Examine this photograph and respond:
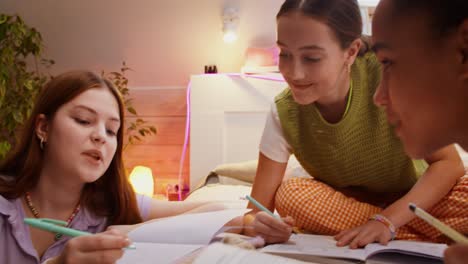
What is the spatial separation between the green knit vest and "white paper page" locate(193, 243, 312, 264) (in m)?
0.49

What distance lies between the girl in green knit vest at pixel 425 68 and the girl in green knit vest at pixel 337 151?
0.28 metres

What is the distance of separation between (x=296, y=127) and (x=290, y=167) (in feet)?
2.42

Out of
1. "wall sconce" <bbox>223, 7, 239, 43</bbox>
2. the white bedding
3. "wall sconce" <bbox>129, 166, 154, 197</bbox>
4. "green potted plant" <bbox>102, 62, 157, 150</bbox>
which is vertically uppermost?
"wall sconce" <bbox>223, 7, 239, 43</bbox>

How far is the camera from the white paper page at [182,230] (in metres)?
0.67

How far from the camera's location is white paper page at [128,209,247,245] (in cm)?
67

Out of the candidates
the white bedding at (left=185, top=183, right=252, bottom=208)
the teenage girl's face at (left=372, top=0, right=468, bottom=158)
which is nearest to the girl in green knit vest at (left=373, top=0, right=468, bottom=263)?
the teenage girl's face at (left=372, top=0, right=468, bottom=158)

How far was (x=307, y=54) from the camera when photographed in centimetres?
88

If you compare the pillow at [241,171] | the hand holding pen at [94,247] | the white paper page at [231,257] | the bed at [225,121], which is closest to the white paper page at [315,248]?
the white paper page at [231,257]

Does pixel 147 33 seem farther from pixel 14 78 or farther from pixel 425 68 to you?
pixel 425 68

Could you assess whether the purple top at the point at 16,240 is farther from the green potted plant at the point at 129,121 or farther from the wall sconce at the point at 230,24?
the wall sconce at the point at 230,24

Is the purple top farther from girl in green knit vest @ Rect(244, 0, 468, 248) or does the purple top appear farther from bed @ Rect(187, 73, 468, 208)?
bed @ Rect(187, 73, 468, 208)

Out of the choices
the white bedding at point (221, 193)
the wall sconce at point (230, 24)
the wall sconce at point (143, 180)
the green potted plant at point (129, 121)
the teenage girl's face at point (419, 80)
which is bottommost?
the wall sconce at point (143, 180)

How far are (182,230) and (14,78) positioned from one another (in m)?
2.00

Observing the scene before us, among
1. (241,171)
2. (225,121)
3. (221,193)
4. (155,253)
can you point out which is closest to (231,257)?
(155,253)
